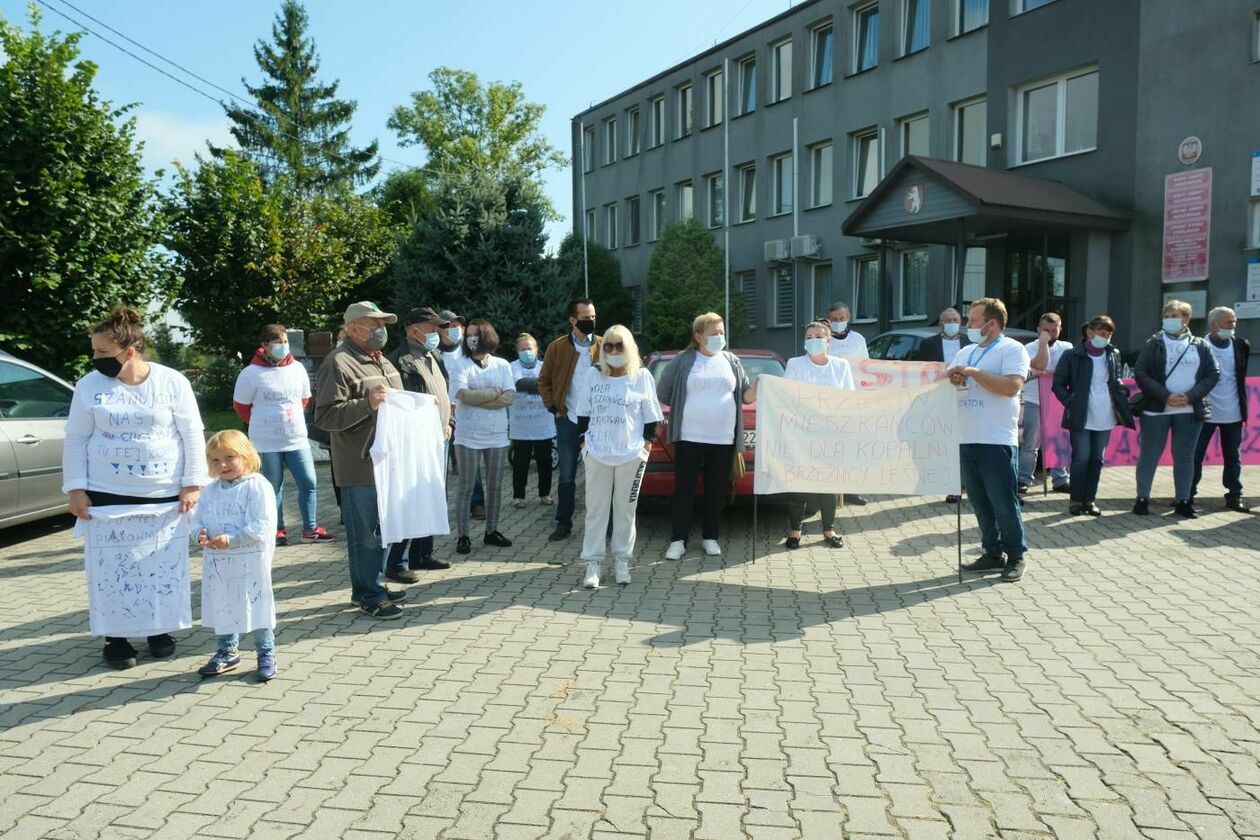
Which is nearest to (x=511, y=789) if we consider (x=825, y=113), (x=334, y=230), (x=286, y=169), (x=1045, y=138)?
(x=1045, y=138)

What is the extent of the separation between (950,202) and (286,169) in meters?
38.7

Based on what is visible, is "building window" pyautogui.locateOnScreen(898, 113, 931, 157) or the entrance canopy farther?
"building window" pyautogui.locateOnScreen(898, 113, 931, 157)

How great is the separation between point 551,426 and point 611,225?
30.9m

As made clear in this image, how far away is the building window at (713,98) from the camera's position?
106ft

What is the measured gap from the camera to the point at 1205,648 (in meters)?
5.29

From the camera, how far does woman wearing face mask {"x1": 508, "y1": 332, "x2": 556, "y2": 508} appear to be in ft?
32.0

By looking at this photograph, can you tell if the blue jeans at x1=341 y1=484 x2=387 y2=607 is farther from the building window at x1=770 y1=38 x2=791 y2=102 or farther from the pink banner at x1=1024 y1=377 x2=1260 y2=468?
the building window at x1=770 y1=38 x2=791 y2=102

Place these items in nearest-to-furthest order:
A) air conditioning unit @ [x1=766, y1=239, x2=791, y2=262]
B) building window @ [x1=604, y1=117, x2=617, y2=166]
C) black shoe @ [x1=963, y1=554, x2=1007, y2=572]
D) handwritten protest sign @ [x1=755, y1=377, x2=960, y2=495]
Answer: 1. handwritten protest sign @ [x1=755, y1=377, x2=960, y2=495]
2. black shoe @ [x1=963, y1=554, x2=1007, y2=572]
3. air conditioning unit @ [x1=766, y1=239, x2=791, y2=262]
4. building window @ [x1=604, y1=117, x2=617, y2=166]

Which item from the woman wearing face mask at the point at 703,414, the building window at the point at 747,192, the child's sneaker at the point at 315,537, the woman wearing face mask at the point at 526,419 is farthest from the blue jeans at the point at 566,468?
the building window at the point at 747,192

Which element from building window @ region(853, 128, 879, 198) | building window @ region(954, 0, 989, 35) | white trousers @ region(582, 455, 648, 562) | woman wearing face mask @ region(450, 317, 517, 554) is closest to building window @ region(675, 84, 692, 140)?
building window @ region(853, 128, 879, 198)

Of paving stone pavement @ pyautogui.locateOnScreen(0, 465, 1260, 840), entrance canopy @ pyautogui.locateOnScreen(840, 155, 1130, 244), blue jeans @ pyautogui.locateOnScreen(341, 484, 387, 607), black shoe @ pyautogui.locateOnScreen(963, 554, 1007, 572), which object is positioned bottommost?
paving stone pavement @ pyautogui.locateOnScreen(0, 465, 1260, 840)

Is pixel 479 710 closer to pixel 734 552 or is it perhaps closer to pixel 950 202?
pixel 734 552

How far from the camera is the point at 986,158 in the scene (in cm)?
2203

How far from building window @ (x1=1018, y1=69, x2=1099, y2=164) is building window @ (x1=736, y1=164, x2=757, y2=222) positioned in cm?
1071
